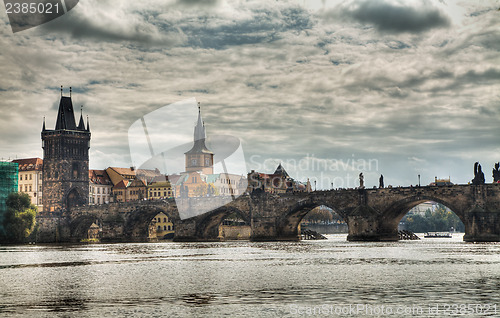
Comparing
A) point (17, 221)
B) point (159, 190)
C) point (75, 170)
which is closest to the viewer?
point (17, 221)

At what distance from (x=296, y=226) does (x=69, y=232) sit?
4947 centimetres

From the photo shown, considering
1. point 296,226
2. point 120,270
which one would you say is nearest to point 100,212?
point 296,226

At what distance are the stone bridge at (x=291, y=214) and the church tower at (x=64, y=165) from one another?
6.59 meters

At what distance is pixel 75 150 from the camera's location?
13312 centimetres

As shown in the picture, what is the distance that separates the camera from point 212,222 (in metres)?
107

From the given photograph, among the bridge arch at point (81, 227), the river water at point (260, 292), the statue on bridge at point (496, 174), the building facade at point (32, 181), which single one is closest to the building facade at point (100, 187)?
the building facade at point (32, 181)

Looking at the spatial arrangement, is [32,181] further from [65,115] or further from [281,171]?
[281,171]

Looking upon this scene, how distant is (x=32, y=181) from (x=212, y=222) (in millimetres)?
60589

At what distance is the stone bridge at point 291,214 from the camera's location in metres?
73.6

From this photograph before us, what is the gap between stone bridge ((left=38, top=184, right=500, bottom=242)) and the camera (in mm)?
73625

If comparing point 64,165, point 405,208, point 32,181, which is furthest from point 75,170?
point 405,208

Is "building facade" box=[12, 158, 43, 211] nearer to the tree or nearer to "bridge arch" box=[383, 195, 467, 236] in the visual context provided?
the tree

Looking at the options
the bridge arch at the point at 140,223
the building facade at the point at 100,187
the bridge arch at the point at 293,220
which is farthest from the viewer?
the building facade at the point at 100,187

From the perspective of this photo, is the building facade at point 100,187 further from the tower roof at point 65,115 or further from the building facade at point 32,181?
the tower roof at point 65,115
